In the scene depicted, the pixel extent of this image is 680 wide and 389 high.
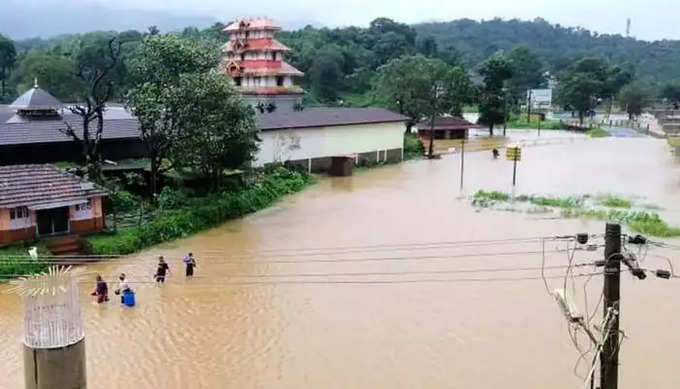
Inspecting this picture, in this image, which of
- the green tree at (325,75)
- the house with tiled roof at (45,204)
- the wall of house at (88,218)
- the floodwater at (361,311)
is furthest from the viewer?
the green tree at (325,75)

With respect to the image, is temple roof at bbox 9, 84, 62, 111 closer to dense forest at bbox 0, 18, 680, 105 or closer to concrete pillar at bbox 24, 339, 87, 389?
dense forest at bbox 0, 18, 680, 105

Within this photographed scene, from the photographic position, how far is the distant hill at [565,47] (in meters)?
132

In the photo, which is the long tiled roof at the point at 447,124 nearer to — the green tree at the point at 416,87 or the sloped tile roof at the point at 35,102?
the green tree at the point at 416,87

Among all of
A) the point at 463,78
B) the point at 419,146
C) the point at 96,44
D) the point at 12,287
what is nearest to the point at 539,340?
the point at 12,287

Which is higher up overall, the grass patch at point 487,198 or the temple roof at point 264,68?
the temple roof at point 264,68

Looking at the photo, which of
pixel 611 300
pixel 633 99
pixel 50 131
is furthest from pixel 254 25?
pixel 633 99

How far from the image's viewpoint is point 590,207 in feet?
93.7

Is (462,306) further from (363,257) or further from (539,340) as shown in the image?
(363,257)

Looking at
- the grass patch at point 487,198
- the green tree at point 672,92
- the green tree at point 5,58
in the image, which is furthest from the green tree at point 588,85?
the green tree at point 5,58

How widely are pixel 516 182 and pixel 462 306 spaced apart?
66.3ft

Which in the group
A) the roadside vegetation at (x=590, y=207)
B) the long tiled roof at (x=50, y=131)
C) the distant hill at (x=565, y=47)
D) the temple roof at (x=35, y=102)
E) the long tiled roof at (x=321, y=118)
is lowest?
the roadside vegetation at (x=590, y=207)

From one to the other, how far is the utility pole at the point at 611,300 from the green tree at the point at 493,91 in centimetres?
5243

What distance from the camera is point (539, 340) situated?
1461 cm

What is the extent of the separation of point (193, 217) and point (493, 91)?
134 ft
